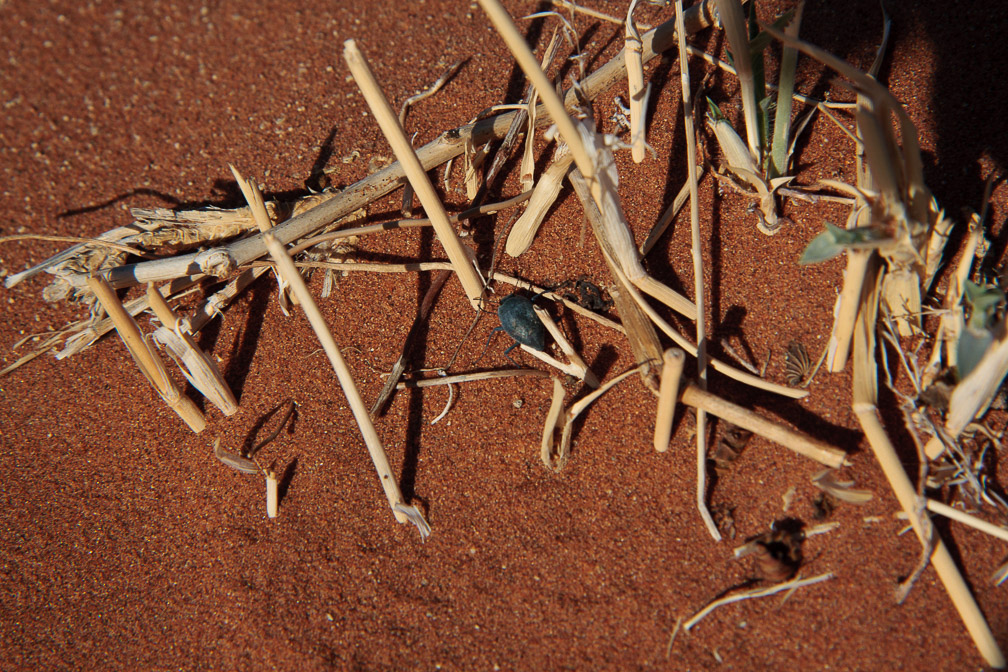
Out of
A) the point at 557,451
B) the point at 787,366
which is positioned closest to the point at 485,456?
the point at 557,451

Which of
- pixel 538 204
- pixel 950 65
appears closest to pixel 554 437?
pixel 538 204

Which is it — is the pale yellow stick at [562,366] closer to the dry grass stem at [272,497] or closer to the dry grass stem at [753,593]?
the dry grass stem at [753,593]

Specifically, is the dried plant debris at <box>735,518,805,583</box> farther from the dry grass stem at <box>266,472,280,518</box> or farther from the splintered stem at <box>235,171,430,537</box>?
the dry grass stem at <box>266,472,280,518</box>

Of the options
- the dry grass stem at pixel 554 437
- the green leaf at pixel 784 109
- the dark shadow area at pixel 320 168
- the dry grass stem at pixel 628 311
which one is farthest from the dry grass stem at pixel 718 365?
the dark shadow area at pixel 320 168

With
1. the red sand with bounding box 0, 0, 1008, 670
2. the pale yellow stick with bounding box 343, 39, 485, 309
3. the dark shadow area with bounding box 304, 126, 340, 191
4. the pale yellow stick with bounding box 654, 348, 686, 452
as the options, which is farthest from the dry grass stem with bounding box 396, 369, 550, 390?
the dark shadow area with bounding box 304, 126, 340, 191

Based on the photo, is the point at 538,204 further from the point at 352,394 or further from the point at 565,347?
the point at 352,394
